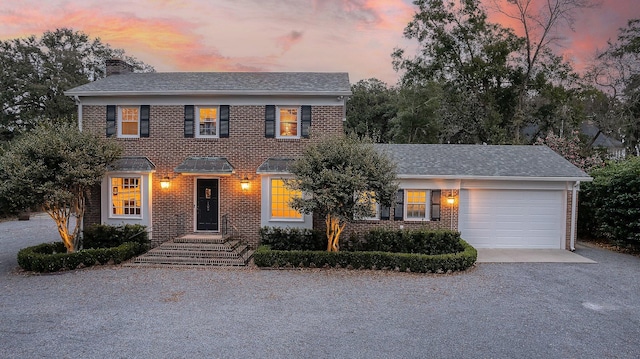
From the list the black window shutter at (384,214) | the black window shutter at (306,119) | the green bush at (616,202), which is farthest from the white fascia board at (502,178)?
the black window shutter at (306,119)

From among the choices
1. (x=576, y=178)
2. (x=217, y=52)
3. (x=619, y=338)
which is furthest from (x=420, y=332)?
(x=217, y=52)

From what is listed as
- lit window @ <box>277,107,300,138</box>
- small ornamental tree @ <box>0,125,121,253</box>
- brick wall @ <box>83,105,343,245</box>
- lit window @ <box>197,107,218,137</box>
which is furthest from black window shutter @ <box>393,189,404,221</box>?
small ornamental tree @ <box>0,125,121,253</box>

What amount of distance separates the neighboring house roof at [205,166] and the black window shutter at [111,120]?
3061 millimetres

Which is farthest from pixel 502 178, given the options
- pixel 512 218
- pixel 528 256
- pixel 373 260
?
pixel 373 260

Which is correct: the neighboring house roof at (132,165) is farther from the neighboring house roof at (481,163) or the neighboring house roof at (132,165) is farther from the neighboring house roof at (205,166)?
the neighboring house roof at (481,163)

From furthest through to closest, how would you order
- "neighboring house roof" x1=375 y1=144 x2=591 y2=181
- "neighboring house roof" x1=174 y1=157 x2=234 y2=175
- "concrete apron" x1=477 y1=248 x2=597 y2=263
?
1. "neighboring house roof" x1=375 y1=144 x2=591 y2=181
2. "neighboring house roof" x1=174 y1=157 x2=234 y2=175
3. "concrete apron" x1=477 y1=248 x2=597 y2=263

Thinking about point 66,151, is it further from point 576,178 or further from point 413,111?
point 413,111

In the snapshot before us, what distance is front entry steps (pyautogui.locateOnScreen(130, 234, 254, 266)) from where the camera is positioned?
40.8ft

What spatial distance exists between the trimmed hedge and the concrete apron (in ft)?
39.5

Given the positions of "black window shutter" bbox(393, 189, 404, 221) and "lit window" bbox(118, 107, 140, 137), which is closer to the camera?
"black window shutter" bbox(393, 189, 404, 221)

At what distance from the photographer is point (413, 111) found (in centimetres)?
3688

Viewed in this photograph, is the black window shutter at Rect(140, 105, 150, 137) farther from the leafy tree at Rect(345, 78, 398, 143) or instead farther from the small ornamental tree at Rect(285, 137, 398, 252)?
the leafy tree at Rect(345, 78, 398, 143)

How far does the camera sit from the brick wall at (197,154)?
14438 mm

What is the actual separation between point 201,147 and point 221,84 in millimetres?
2644
